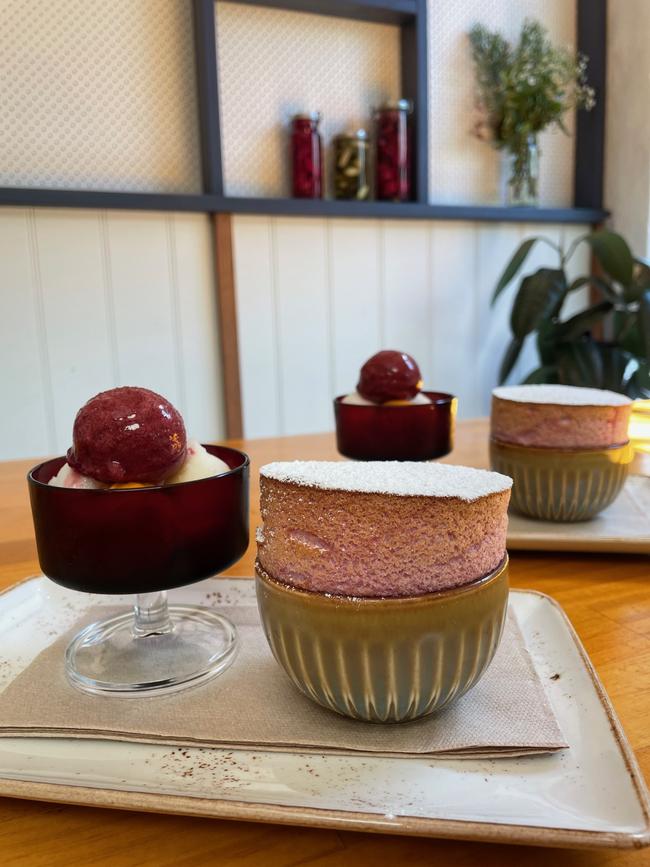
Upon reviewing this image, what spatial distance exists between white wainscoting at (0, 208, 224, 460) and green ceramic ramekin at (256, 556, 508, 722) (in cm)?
163

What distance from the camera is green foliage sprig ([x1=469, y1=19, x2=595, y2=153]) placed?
6.89 ft

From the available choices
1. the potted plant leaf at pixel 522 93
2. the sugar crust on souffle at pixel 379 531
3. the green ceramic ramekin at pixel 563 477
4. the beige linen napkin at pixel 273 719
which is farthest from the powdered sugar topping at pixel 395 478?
the potted plant leaf at pixel 522 93

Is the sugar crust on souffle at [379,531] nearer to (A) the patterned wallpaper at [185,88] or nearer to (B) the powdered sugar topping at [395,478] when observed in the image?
(B) the powdered sugar topping at [395,478]

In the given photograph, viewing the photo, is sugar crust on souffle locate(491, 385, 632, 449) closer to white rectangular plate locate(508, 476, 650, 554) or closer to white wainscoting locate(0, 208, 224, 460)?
white rectangular plate locate(508, 476, 650, 554)

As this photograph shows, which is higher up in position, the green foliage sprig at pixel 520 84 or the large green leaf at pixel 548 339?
the green foliage sprig at pixel 520 84

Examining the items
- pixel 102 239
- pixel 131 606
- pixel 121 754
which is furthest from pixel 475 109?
pixel 121 754

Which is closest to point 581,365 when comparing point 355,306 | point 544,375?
point 544,375

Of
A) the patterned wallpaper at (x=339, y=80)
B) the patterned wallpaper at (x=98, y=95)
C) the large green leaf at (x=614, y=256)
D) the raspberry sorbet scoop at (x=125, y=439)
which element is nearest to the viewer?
the raspberry sorbet scoop at (x=125, y=439)

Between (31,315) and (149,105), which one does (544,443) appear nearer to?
(31,315)

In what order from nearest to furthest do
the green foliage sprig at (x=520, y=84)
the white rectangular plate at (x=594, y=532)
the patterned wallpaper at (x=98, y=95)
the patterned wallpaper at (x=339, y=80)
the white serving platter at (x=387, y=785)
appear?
the white serving platter at (x=387, y=785), the white rectangular plate at (x=594, y=532), the patterned wallpaper at (x=98, y=95), the patterned wallpaper at (x=339, y=80), the green foliage sprig at (x=520, y=84)

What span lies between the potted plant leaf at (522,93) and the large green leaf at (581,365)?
638 millimetres

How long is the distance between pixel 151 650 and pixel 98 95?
1762 mm

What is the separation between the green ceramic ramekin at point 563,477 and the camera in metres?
0.62

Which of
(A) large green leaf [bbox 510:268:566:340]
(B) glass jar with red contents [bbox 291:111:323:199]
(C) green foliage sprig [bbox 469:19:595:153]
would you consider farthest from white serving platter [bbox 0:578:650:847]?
(C) green foliage sprig [bbox 469:19:595:153]
